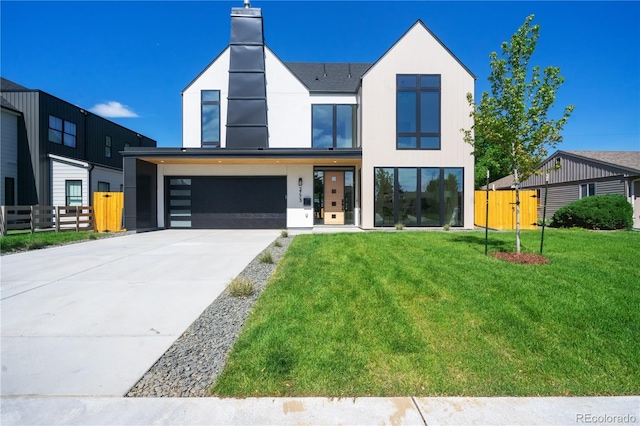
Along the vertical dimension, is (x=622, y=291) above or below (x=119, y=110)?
below

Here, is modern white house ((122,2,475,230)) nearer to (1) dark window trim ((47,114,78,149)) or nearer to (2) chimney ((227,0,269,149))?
(2) chimney ((227,0,269,149))

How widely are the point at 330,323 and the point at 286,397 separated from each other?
1212mm

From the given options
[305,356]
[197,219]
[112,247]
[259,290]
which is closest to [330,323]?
[305,356]

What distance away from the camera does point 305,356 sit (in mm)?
2729

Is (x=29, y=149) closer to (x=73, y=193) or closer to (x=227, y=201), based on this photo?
(x=73, y=193)

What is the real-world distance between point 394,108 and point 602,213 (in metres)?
10.5

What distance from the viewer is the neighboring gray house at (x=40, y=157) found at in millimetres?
15719

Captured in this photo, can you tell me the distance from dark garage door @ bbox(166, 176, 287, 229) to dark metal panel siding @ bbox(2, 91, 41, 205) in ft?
26.4

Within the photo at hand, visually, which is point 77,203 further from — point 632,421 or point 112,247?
point 632,421

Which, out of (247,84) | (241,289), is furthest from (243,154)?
(241,289)

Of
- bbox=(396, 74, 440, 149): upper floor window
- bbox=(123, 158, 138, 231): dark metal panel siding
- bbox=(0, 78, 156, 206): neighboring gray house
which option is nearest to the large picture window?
bbox=(396, 74, 440, 149): upper floor window

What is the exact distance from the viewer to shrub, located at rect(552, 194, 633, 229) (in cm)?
1320

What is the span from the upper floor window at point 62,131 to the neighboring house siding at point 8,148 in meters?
1.43

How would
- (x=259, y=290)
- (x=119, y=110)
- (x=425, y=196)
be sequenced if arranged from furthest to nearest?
(x=119, y=110)
(x=425, y=196)
(x=259, y=290)
